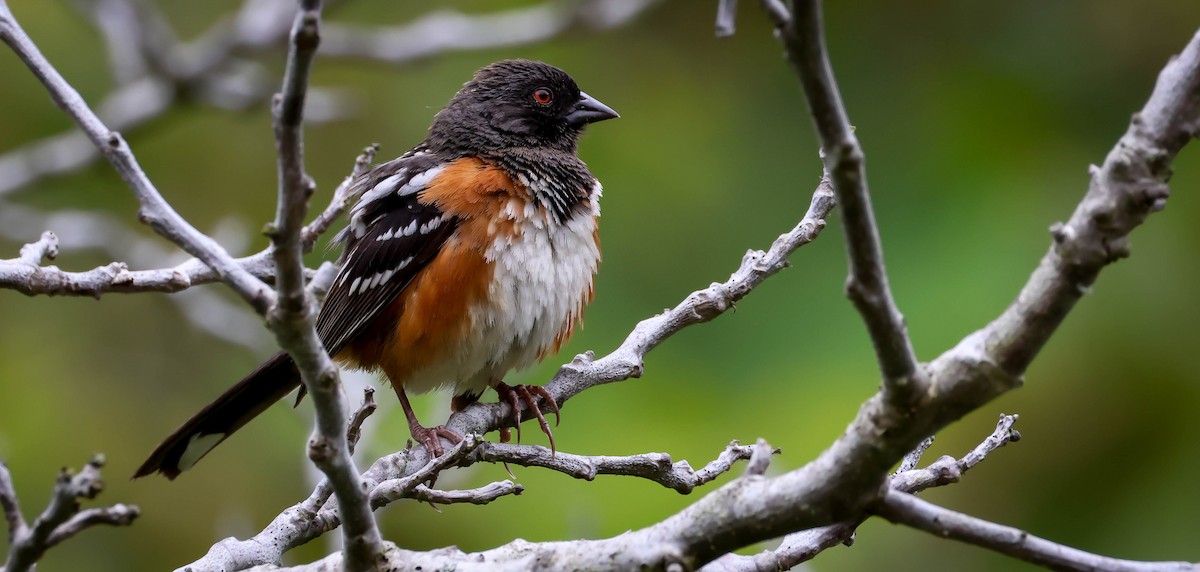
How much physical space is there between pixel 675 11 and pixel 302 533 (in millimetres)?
5065

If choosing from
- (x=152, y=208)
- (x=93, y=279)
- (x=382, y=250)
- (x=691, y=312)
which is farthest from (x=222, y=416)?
(x=152, y=208)

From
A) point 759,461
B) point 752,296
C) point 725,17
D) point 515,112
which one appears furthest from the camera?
point 752,296

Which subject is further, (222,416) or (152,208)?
(222,416)

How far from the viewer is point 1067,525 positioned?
15.6 ft

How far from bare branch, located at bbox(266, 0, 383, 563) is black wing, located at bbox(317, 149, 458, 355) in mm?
1296

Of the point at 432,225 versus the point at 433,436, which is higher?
the point at 432,225

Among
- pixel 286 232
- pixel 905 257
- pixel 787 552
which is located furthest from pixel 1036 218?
pixel 286 232

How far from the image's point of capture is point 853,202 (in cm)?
124

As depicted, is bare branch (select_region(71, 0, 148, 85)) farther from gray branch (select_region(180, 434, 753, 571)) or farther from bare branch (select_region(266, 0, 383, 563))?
bare branch (select_region(266, 0, 383, 563))

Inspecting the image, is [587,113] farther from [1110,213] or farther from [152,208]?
→ [1110,213]

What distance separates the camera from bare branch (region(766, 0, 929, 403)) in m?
1.13

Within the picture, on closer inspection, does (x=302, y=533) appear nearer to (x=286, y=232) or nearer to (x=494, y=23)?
(x=286, y=232)

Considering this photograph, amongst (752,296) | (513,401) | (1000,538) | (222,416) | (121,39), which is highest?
(121,39)

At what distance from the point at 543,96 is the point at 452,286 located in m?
0.82
